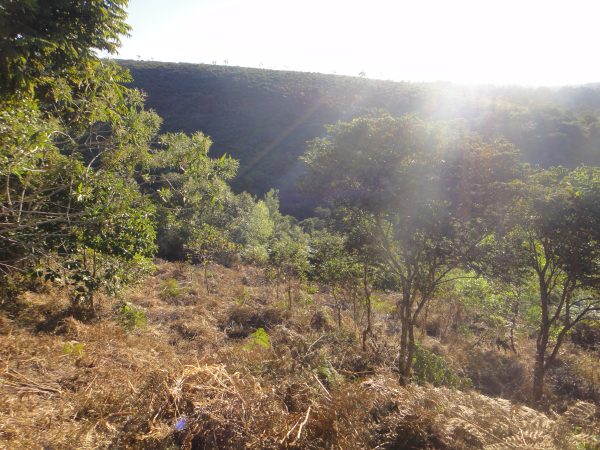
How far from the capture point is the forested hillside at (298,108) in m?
36.0

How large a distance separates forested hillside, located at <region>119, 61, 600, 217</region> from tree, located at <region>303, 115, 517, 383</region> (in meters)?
33.5

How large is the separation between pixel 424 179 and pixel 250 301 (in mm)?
8286

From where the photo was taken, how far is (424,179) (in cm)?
498

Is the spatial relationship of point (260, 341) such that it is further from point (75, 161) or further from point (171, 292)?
point (171, 292)

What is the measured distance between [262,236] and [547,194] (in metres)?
20.4

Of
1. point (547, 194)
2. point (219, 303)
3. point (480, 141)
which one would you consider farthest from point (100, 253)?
point (547, 194)

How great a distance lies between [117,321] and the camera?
653 centimetres

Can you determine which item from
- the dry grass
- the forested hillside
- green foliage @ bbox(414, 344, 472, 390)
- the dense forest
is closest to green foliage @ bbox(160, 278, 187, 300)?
the dense forest

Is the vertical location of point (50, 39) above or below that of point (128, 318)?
above

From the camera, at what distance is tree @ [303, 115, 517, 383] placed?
504 cm

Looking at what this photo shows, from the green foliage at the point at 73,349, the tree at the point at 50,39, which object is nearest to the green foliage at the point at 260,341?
the green foliage at the point at 73,349

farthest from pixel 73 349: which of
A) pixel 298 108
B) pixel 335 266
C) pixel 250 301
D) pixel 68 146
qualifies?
pixel 298 108

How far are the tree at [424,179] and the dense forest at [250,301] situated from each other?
0.03m

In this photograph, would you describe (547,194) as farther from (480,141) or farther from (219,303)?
(219,303)
